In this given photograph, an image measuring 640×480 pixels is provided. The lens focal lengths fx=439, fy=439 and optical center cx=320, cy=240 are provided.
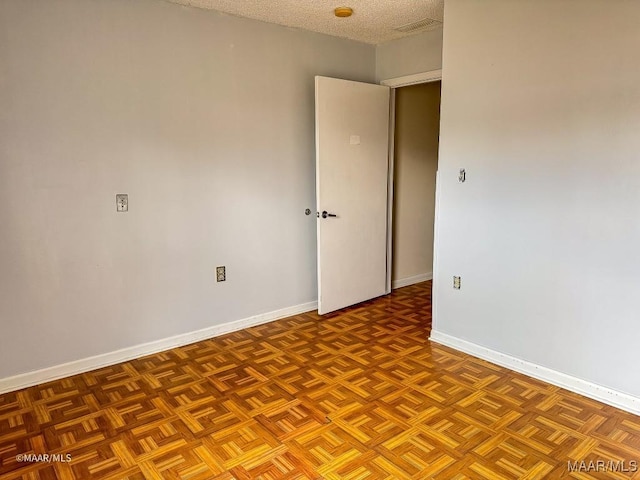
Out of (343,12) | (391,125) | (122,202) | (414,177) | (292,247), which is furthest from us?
(414,177)

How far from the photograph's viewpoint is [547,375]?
2648mm

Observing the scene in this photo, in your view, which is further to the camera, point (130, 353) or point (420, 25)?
point (420, 25)

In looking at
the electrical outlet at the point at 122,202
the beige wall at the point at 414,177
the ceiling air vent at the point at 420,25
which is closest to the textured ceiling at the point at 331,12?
the ceiling air vent at the point at 420,25

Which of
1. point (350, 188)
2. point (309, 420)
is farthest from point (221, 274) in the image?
point (309, 420)

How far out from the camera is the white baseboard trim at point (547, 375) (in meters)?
2.35

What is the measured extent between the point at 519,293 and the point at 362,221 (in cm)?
163

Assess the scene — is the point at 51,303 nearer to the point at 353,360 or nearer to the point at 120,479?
the point at 120,479

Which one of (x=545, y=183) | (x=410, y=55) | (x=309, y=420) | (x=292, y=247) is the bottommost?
(x=309, y=420)

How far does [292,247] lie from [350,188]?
0.74 meters

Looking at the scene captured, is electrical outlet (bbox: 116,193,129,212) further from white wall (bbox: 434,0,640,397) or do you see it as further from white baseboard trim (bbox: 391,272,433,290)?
white baseboard trim (bbox: 391,272,433,290)

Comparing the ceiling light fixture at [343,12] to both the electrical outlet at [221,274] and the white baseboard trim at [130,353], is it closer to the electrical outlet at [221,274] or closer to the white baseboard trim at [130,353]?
the electrical outlet at [221,274]

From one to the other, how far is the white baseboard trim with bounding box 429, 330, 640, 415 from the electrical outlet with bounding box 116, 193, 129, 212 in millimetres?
2353

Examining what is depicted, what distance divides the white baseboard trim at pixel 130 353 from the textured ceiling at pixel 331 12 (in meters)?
2.34

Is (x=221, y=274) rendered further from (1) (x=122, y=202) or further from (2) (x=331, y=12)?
(2) (x=331, y=12)
